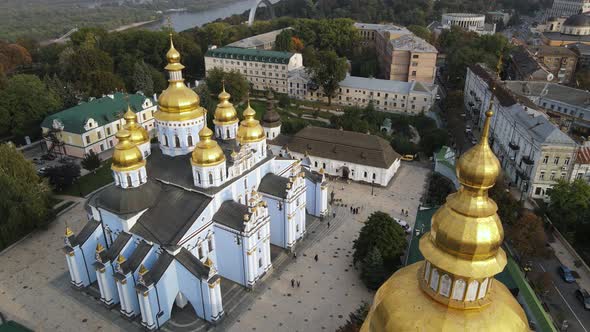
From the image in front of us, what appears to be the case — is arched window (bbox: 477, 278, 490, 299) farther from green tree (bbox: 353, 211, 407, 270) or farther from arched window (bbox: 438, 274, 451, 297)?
green tree (bbox: 353, 211, 407, 270)

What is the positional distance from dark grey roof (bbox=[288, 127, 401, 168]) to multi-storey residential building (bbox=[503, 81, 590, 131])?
56.3 ft

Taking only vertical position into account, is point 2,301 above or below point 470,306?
below

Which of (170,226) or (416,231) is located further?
(416,231)

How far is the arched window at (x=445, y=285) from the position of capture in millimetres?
6449

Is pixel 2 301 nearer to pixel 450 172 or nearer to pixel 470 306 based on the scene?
pixel 470 306

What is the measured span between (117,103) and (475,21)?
249 feet

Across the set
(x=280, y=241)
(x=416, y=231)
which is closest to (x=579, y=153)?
(x=416, y=231)

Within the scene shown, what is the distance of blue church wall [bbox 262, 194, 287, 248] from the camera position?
24.0m

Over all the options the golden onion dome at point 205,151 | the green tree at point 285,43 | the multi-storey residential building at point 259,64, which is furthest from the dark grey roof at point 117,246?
the green tree at point 285,43

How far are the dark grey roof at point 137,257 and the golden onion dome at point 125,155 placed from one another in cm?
366

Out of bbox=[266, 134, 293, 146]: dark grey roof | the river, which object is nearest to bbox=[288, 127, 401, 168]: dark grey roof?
bbox=[266, 134, 293, 146]: dark grey roof

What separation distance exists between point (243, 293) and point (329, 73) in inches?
1284

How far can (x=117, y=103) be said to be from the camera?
132ft

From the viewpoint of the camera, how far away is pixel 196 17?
145 m
